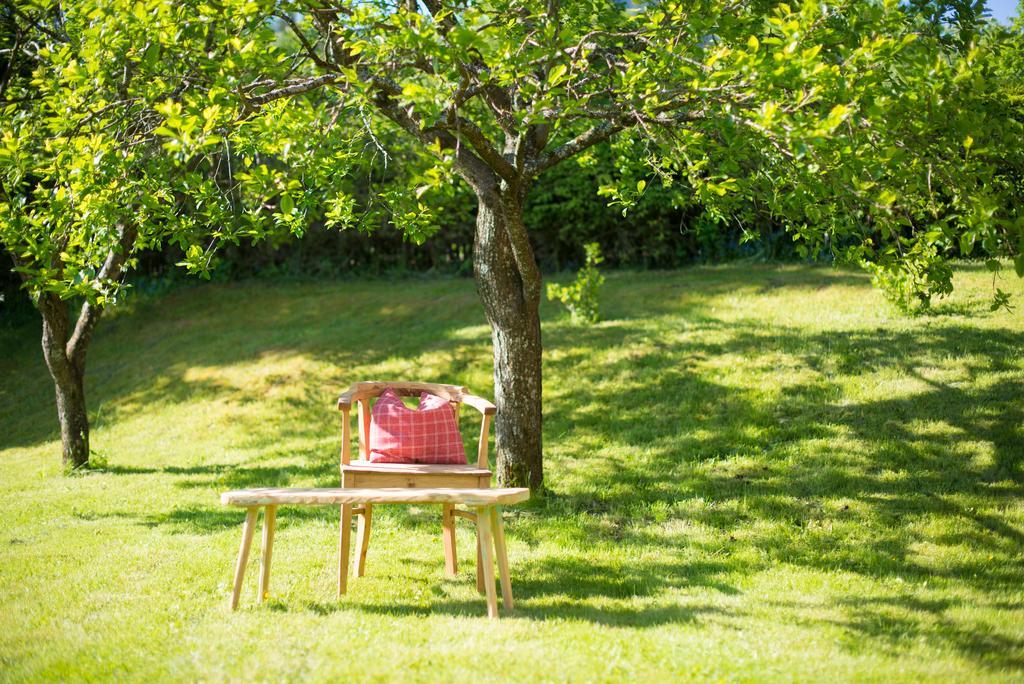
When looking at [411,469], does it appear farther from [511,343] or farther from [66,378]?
[66,378]

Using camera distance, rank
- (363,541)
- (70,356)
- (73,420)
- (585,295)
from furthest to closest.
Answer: (585,295)
(73,420)
(70,356)
(363,541)

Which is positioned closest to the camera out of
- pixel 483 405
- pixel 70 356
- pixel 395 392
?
pixel 483 405

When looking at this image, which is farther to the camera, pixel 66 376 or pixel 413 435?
pixel 66 376

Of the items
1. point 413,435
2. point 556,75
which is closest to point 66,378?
Result: point 413,435

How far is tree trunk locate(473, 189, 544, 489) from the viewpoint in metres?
7.26

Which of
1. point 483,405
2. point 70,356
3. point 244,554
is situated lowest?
point 244,554

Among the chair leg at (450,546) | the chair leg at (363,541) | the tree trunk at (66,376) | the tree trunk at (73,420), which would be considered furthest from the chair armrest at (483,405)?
the tree trunk at (73,420)

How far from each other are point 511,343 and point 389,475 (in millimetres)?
2108

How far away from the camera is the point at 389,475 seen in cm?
544

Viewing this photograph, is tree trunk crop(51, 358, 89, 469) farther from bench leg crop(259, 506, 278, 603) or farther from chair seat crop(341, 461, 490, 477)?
bench leg crop(259, 506, 278, 603)

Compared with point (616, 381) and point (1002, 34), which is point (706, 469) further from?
point (1002, 34)

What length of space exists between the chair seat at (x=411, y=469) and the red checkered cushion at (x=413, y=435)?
14 cm

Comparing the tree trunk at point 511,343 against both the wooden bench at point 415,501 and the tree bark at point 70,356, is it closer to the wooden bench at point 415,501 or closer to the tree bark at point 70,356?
the wooden bench at point 415,501

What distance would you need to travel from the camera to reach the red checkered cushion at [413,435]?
5.81 meters
